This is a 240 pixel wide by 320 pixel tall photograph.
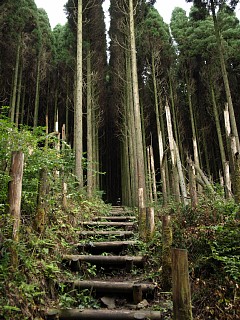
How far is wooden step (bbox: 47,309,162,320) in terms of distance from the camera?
274 cm

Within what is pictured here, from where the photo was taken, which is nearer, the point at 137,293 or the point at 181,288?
the point at 181,288

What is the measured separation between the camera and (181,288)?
91.8 inches

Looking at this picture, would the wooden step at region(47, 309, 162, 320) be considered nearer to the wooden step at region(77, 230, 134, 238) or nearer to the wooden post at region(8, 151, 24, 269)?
the wooden post at region(8, 151, 24, 269)

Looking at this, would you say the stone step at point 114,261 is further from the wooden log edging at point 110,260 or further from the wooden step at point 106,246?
the wooden step at point 106,246

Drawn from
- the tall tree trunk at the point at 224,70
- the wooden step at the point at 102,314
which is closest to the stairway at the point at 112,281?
the wooden step at the point at 102,314

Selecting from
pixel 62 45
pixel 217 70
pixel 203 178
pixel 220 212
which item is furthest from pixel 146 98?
pixel 220 212

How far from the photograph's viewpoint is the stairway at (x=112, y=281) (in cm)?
281

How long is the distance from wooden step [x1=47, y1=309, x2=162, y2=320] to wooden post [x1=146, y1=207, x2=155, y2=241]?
1.80 meters

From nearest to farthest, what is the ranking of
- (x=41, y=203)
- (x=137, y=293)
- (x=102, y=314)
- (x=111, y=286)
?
(x=102, y=314)
(x=137, y=293)
(x=111, y=286)
(x=41, y=203)

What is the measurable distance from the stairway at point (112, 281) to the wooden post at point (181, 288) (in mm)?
552

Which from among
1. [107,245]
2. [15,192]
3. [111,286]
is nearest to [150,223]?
[107,245]

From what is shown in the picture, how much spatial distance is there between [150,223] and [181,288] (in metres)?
2.32

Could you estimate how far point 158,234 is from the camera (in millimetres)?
4477

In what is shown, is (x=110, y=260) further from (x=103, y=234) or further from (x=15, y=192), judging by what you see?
(x=15, y=192)
